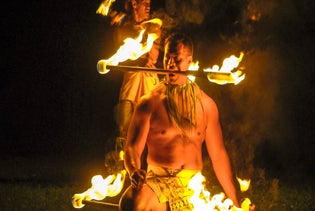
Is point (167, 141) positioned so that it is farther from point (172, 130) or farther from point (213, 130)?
point (213, 130)

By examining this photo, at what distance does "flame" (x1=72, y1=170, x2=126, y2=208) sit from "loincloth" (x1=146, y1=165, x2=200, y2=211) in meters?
0.45

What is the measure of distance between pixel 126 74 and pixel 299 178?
913 cm

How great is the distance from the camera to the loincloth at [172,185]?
217 inches

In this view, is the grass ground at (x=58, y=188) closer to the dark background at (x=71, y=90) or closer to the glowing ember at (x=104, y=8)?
the dark background at (x=71, y=90)

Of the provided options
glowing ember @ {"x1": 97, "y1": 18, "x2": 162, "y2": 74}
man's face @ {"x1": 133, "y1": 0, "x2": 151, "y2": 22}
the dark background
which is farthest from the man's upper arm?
the dark background

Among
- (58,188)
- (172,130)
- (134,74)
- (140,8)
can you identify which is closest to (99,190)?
(172,130)

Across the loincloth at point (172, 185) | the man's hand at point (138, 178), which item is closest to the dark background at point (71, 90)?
the loincloth at point (172, 185)

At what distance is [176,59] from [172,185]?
1.00 m

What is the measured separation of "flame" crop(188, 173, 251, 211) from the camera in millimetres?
5648

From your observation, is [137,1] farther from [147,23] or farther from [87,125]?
[87,125]

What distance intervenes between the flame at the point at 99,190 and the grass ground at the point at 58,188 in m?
2.49

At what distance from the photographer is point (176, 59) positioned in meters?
5.65

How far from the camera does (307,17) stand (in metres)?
11.3

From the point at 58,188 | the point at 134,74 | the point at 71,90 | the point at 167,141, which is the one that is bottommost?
the point at 58,188
